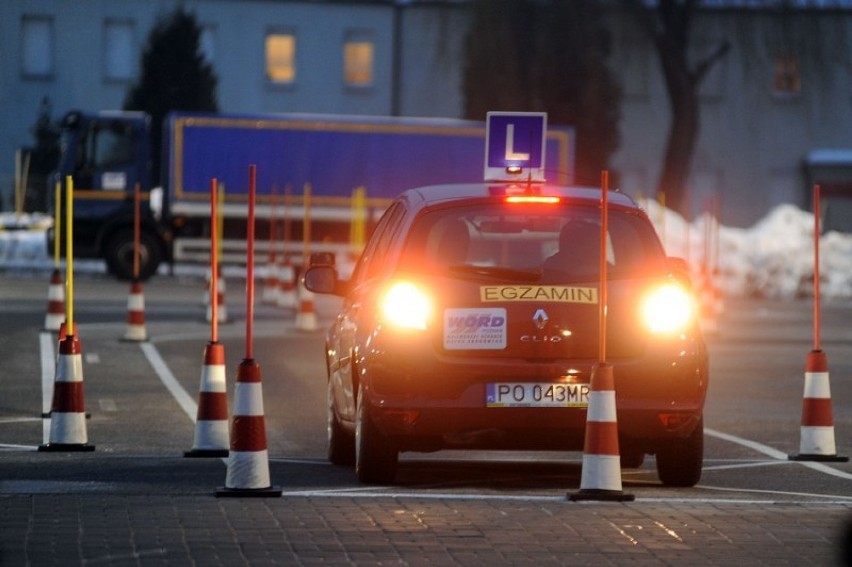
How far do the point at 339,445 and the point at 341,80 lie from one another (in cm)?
5525

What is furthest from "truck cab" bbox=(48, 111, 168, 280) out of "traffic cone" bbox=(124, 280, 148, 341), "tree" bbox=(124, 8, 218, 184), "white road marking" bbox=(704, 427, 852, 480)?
"white road marking" bbox=(704, 427, 852, 480)

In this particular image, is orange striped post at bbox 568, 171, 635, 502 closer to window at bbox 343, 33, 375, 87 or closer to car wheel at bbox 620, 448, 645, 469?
car wheel at bbox 620, 448, 645, 469

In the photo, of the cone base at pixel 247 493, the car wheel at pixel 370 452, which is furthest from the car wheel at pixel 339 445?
the cone base at pixel 247 493

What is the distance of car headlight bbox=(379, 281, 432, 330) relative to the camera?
11.1 metres

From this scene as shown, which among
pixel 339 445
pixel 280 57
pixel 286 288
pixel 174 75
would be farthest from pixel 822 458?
pixel 280 57

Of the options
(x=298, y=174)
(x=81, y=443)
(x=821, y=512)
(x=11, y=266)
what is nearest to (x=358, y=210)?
(x=298, y=174)

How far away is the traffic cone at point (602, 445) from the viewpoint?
34.8 ft

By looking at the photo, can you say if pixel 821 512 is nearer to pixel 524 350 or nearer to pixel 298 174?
pixel 524 350

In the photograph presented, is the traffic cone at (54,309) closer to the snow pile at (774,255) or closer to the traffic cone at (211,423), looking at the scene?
the traffic cone at (211,423)

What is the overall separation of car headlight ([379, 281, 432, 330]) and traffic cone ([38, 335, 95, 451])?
2666mm

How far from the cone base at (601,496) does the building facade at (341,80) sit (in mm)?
54104

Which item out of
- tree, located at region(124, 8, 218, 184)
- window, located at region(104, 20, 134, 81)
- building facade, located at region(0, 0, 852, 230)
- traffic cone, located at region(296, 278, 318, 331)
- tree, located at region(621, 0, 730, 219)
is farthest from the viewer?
window, located at region(104, 20, 134, 81)

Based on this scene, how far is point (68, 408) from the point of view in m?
13.1

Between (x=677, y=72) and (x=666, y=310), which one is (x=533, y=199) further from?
(x=677, y=72)
